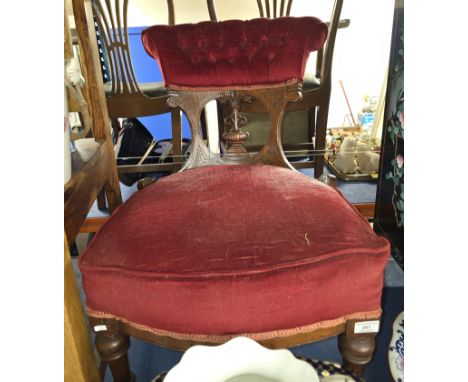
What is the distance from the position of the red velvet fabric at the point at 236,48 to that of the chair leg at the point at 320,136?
67 centimetres

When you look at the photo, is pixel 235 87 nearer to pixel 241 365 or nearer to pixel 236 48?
pixel 236 48

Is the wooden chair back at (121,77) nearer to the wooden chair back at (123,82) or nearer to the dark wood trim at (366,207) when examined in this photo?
the wooden chair back at (123,82)

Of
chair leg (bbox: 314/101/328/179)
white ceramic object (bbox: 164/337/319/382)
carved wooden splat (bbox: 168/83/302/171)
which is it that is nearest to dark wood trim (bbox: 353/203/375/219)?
chair leg (bbox: 314/101/328/179)

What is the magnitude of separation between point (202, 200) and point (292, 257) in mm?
204

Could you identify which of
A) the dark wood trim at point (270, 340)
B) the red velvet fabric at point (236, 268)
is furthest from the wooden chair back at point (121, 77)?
the dark wood trim at point (270, 340)

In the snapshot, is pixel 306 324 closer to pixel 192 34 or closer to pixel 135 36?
pixel 192 34

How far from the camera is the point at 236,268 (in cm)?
47

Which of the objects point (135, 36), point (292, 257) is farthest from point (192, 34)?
point (135, 36)

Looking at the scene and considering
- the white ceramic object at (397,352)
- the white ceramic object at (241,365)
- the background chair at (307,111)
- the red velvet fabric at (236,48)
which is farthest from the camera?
the background chair at (307,111)

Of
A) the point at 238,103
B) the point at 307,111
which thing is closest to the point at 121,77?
the point at 238,103

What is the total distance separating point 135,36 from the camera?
247 centimetres

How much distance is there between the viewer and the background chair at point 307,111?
1.41 m

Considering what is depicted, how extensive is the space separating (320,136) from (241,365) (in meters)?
1.23
